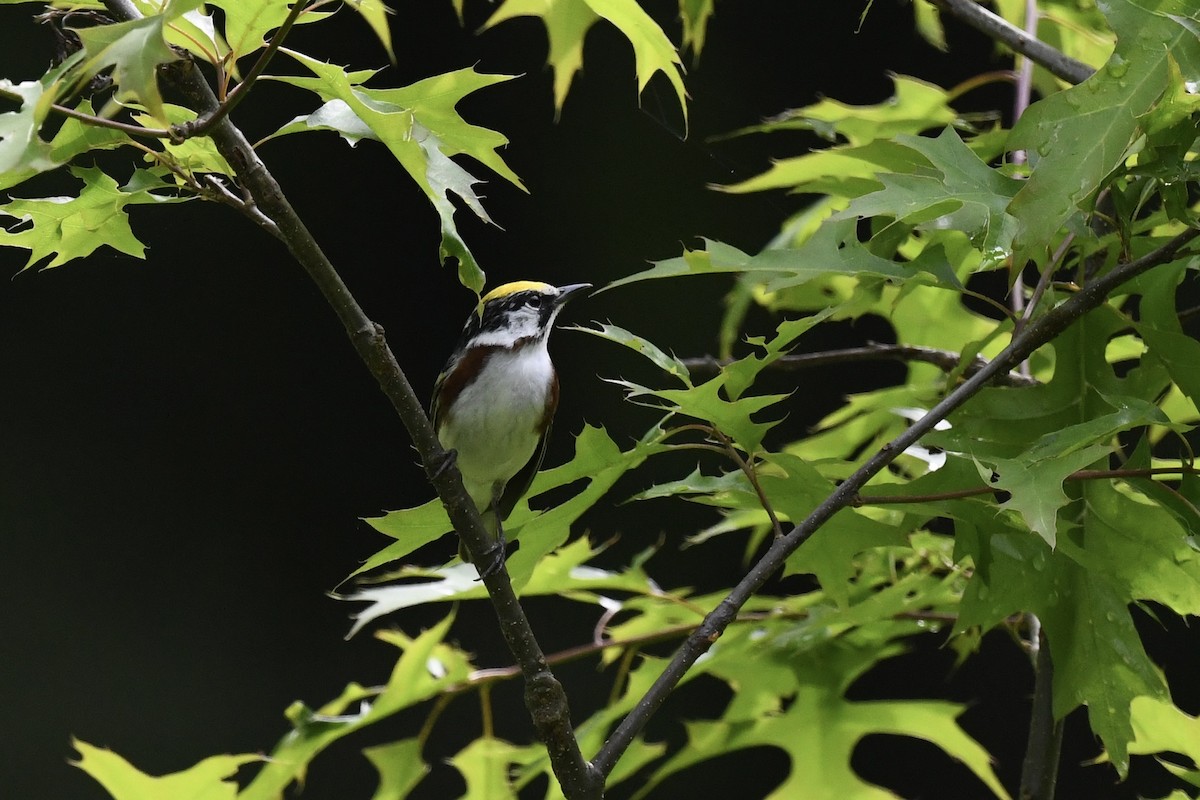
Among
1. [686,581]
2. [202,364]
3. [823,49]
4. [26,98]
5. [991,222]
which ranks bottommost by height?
[686,581]

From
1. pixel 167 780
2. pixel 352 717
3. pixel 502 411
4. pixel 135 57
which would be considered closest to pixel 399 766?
pixel 352 717

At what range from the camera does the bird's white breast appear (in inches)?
42.3

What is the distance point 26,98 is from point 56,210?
0.18 metres

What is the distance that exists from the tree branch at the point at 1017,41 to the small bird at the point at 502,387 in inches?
16.9

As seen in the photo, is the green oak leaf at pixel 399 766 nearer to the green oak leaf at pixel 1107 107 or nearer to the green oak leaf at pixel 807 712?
the green oak leaf at pixel 807 712

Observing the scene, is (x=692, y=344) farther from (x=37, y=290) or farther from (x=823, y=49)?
(x=37, y=290)

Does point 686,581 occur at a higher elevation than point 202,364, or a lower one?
lower

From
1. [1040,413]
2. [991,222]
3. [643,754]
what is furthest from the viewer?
[643,754]

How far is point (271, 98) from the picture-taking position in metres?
1.96

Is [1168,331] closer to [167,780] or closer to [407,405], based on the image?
[407,405]

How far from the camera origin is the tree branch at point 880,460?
624 millimetres

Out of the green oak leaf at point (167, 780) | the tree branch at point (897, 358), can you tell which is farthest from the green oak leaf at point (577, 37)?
the green oak leaf at point (167, 780)

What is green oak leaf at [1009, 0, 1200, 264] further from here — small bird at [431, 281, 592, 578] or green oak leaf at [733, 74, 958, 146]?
small bird at [431, 281, 592, 578]

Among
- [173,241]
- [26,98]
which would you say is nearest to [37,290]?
[173,241]
